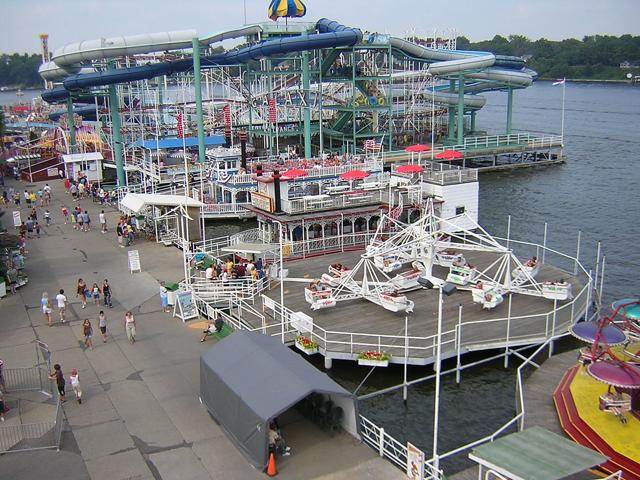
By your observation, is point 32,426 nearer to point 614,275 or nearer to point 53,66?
point 614,275

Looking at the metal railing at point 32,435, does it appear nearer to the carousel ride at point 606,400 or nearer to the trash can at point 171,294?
the trash can at point 171,294

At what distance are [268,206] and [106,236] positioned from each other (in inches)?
533

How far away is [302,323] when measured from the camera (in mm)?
27797

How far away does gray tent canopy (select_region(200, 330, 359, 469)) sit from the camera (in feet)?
60.9

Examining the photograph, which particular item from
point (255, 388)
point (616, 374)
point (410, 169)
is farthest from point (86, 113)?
point (616, 374)

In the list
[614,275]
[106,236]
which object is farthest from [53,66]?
[614,275]

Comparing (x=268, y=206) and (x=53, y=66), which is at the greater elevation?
(x=53, y=66)

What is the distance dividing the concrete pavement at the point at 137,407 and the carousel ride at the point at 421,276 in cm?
726

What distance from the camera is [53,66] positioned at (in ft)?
246

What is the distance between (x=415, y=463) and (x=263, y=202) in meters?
25.6

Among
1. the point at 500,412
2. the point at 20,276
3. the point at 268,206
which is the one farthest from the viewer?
the point at 268,206

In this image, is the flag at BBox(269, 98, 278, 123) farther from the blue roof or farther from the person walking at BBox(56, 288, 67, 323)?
the person walking at BBox(56, 288, 67, 323)

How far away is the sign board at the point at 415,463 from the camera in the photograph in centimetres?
1725

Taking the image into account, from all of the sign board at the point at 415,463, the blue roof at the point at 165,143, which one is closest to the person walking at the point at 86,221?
the blue roof at the point at 165,143
